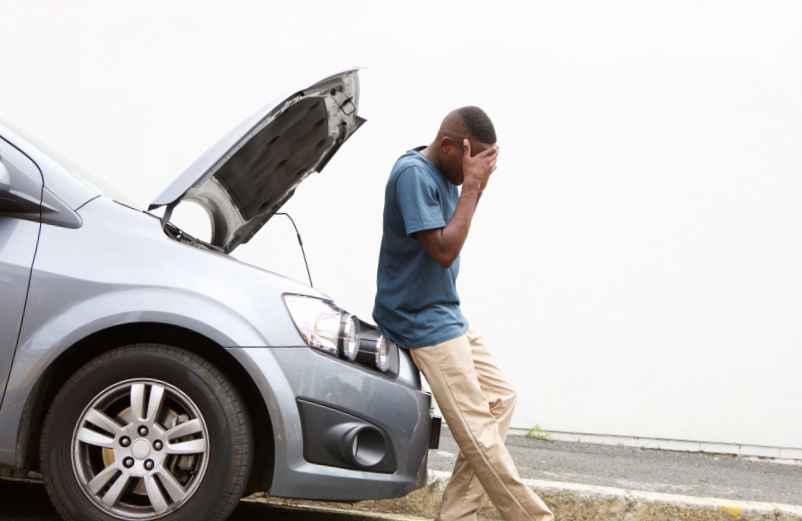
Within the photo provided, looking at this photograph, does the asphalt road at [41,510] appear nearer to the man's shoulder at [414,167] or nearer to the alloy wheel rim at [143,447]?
the alloy wheel rim at [143,447]

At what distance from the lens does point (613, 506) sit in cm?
429

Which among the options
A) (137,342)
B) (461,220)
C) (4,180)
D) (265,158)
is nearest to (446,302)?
(461,220)

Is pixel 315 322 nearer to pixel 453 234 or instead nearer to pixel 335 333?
pixel 335 333

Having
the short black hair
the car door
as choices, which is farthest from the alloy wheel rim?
the short black hair

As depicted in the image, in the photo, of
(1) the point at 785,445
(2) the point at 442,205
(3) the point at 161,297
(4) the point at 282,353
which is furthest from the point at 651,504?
(1) the point at 785,445

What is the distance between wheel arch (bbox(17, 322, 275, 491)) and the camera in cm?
316

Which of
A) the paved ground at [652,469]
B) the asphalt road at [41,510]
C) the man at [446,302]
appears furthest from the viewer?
the paved ground at [652,469]

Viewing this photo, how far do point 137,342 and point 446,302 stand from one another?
1048 mm

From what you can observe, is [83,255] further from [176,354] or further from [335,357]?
[335,357]

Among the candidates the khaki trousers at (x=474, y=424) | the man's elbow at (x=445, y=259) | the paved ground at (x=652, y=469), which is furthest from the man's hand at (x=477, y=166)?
the paved ground at (x=652, y=469)

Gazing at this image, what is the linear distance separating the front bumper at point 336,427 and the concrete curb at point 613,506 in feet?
3.63

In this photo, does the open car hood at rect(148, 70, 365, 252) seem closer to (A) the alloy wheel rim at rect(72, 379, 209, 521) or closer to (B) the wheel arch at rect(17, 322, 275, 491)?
(B) the wheel arch at rect(17, 322, 275, 491)

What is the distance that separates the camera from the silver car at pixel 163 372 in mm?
3096

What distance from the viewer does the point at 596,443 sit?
7.37 meters
